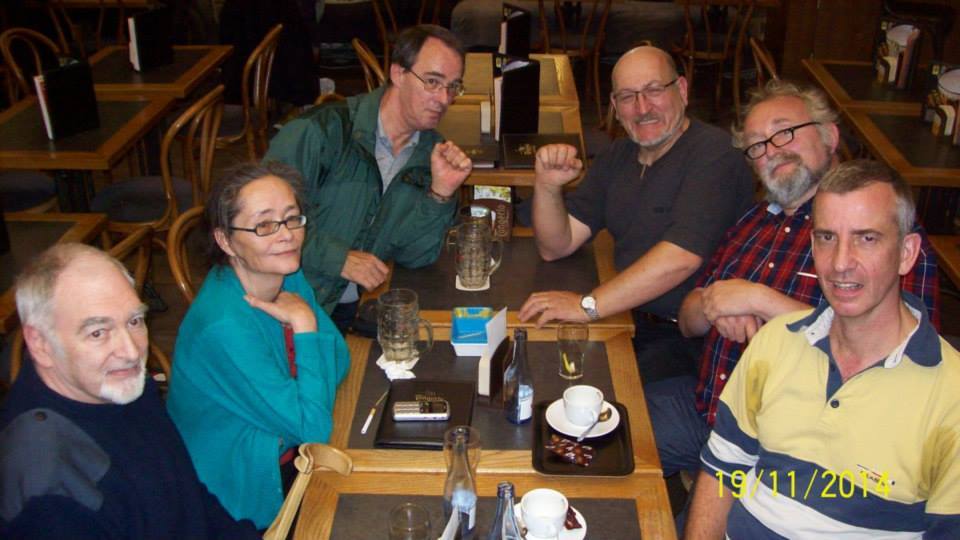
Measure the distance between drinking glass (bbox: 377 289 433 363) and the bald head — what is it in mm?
1023

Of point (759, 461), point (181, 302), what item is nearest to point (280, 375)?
point (759, 461)

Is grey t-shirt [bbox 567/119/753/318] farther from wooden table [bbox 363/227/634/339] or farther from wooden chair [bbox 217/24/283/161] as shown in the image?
wooden chair [bbox 217/24/283/161]

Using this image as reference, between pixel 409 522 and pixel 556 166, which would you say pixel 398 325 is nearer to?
pixel 409 522

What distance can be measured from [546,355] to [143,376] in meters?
0.96

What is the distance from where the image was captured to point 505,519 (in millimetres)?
1608

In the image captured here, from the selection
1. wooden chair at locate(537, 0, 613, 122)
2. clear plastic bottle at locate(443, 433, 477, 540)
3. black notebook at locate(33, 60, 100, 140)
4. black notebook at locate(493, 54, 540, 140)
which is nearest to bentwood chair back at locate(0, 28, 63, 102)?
black notebook at locate(33, 60, 100, 140)

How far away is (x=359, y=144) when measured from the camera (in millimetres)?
2861

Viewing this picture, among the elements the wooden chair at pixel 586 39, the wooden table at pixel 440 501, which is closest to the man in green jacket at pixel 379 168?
the wooden table at pixel 440 501

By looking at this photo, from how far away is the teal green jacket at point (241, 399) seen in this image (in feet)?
6.53

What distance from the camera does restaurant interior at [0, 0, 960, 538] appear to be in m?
1.91

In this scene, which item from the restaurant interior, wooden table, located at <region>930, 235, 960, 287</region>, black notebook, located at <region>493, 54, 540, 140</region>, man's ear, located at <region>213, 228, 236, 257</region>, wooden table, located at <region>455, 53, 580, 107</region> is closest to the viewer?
the restaurant interior

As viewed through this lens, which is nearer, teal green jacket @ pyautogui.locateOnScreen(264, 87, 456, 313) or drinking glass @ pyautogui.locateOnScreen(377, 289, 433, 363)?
drinking glass @ pyautogui.locateOnScreen(377, 289, 433, 363)

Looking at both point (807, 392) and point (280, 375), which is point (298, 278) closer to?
point (280, 375)
